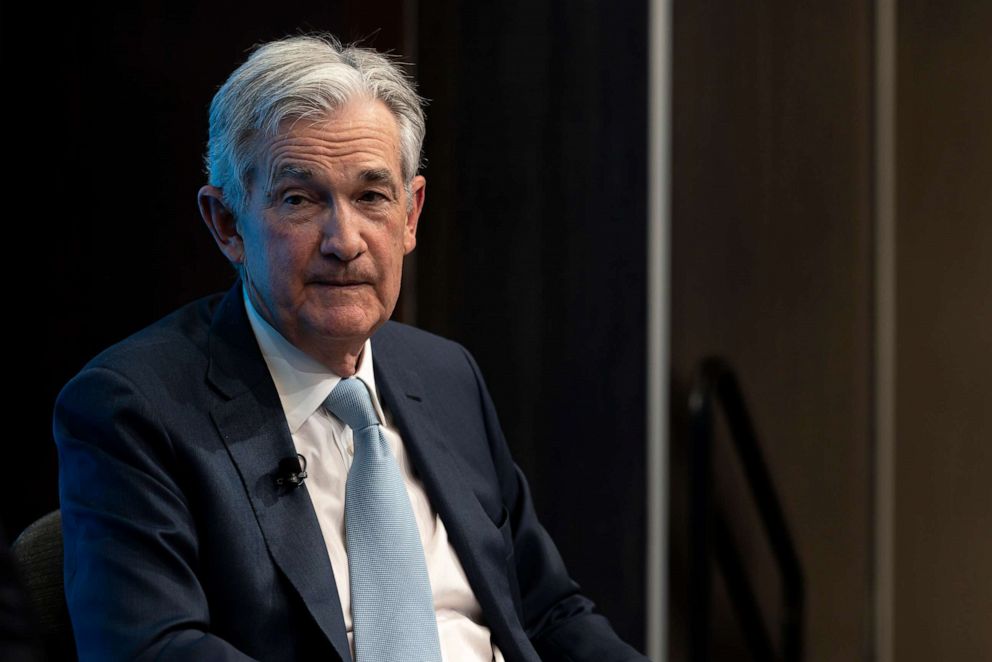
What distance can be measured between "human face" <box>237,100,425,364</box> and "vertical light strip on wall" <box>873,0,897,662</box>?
2.44 metres

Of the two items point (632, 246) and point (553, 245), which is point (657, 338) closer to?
point (632, 246)

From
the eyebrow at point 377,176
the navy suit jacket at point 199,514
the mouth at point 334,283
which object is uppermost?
the eyebrow at point 377,176

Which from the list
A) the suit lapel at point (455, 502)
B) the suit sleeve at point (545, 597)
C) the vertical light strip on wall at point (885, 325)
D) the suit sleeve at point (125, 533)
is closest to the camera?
the suit sleeve at point (125, 533)

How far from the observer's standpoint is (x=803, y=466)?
12.4 ft

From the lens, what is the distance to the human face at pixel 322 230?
174 cm

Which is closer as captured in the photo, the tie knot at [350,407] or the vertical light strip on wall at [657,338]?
the tie knot at [350,407]

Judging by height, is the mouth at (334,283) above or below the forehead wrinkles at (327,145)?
below

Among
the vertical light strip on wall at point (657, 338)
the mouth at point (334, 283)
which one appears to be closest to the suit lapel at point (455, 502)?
the mouth at point (334, 283)

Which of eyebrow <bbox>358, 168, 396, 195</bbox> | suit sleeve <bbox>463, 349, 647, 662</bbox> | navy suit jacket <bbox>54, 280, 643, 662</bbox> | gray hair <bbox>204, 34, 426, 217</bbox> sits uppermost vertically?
gray hair <bbox>204, 34, 426, 217</bbox>

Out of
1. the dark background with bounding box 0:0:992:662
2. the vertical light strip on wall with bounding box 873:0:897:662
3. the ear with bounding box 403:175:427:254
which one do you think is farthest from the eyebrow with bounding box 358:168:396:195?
the vertical light strip on wall with bounding box 873:0:897:662

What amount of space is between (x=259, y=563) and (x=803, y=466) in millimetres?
2500

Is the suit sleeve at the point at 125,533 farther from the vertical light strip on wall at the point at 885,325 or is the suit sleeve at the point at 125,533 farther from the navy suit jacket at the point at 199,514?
the vertical light strip on wall at the point at 885,325

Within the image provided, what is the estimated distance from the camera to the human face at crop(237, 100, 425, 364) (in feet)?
5.70

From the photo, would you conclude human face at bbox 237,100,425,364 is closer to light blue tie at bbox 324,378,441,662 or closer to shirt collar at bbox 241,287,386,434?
shirt collar at bbox 241,287,386,434
